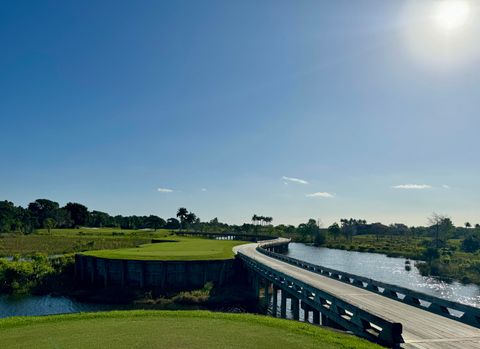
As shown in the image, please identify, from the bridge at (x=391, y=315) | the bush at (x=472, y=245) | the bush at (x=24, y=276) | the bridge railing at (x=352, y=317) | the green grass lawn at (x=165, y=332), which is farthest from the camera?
the bush at (x=472, y=245)

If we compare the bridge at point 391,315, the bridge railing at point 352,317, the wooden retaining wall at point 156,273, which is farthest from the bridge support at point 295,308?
the wooden retaining wall at point 156,273

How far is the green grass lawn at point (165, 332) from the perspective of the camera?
465 inches

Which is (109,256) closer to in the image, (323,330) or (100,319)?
(100,319)

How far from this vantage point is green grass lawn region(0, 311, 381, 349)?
11820mm

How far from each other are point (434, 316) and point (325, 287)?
27.8 feet

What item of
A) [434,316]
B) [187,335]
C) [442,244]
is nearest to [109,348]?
[187,335]

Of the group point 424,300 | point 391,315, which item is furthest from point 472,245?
point 391,315

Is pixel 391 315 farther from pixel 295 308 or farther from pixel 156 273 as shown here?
pixel 156 273

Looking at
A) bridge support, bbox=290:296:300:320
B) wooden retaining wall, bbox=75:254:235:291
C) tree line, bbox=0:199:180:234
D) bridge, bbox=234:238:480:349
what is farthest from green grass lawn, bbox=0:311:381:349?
tree line, bbox=0:199:180:234

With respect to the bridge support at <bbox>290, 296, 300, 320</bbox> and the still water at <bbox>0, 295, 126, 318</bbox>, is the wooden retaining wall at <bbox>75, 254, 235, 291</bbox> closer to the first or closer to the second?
the still water at <bbox>0, 295, 126, 318</bbox>

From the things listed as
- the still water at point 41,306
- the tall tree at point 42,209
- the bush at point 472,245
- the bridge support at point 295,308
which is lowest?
the bush at point 472,245

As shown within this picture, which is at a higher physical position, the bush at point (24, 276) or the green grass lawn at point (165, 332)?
the green grass lawn at point (165, 332)

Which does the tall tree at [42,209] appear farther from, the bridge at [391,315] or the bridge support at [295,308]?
the bridge at [391,315]

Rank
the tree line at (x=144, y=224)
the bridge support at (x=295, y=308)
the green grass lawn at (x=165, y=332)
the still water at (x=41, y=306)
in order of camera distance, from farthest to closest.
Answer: the tree line at (x=144, y=224) < the still water at (x=41, y=306) < the bridge support at (x=295, y=308) < the green grass lawn at (x=165, y=332)
